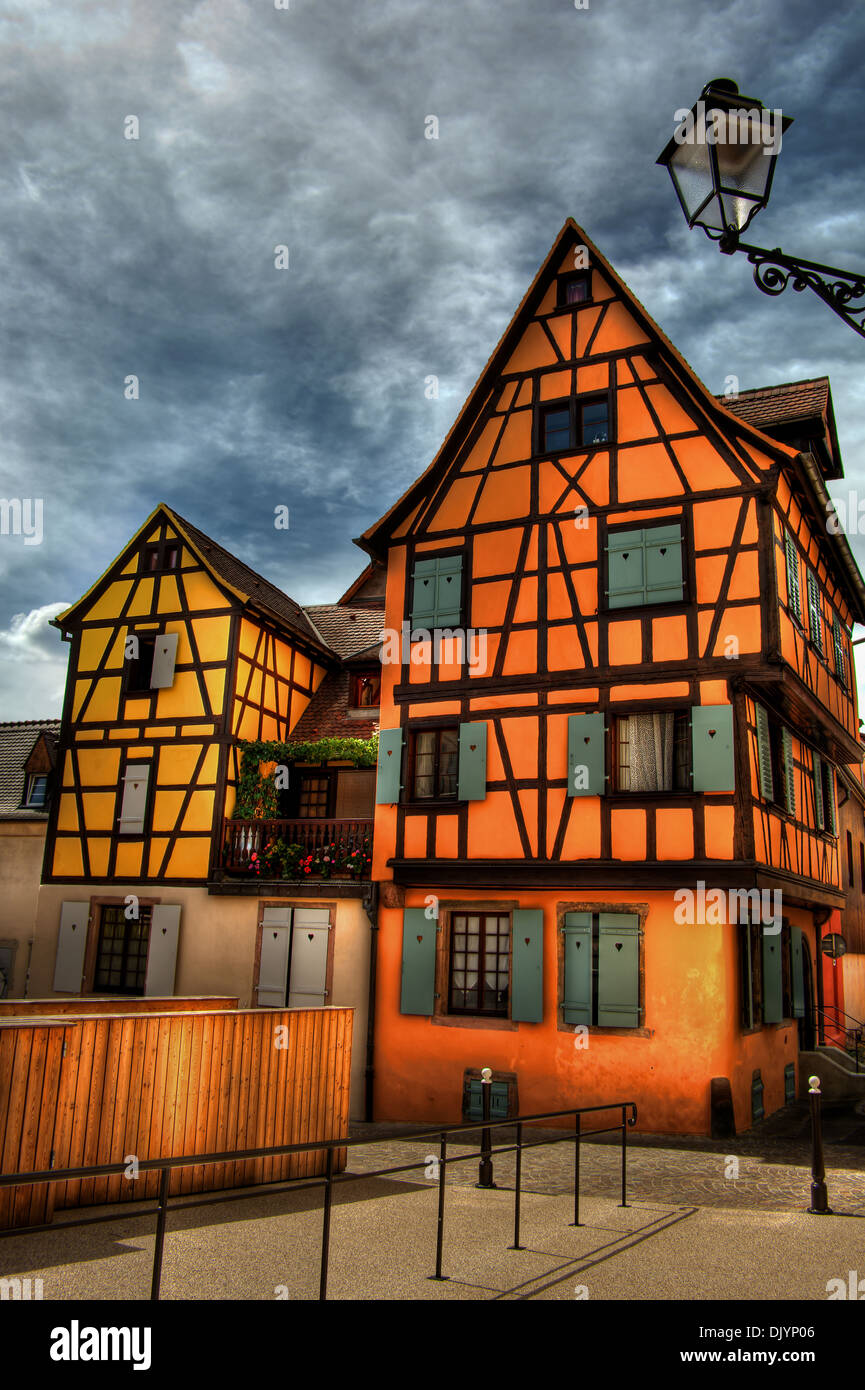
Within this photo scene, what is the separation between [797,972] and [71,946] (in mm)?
13419

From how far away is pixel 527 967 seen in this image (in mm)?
14688

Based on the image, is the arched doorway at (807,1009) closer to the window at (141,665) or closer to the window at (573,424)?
the window at (573,424)

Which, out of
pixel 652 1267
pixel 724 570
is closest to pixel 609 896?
pixel 724 570

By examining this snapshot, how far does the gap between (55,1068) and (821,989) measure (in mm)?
16337

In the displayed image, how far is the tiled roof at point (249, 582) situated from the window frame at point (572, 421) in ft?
22.8

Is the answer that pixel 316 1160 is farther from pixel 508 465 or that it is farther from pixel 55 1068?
pixel 508 465

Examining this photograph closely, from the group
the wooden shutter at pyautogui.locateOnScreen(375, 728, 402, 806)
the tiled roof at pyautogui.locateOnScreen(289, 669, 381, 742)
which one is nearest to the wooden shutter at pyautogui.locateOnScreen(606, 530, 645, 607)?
the wooden shutter at pyautogui.locateOnScreen(375, 728, 402, 806)

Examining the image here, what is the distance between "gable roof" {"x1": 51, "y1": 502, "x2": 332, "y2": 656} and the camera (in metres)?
20.9

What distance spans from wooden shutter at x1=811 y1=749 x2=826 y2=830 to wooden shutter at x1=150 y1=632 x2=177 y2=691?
→ 40.8 ft

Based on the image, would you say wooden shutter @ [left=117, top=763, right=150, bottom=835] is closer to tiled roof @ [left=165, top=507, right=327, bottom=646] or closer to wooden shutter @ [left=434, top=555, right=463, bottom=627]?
tiled roof @ [left=165, top=507, right=327, bottom=646]

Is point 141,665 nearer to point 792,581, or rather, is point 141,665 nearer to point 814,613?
point 792,581

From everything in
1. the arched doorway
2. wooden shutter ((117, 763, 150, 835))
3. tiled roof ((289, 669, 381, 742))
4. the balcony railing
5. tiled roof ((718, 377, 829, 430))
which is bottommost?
the arched doorway

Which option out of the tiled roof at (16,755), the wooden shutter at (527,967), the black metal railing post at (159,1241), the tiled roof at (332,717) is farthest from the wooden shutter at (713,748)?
the tiled roof at (16,755)
